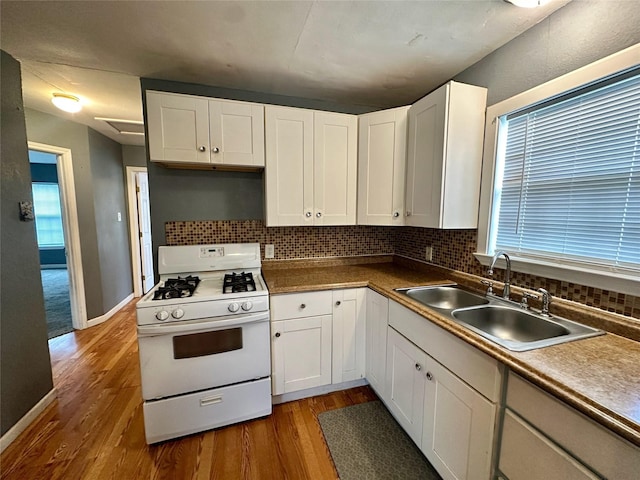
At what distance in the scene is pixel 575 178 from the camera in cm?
127

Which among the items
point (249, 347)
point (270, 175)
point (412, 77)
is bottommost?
point (249, 347)

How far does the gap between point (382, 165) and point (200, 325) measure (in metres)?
1.69

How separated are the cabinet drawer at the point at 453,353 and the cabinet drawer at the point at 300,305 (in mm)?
500

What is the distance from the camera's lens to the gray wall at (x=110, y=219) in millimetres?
3225

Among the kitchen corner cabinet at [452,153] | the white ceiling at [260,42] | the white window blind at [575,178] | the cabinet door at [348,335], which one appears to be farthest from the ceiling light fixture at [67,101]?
the white window blind at [575,178]

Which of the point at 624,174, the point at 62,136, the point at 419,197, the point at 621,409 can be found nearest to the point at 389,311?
the point at 419,197

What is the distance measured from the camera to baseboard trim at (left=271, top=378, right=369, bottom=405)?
1913 millimetres

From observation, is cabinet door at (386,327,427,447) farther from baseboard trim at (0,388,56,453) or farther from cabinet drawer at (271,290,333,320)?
baseboard trim at (0,388,56,453)

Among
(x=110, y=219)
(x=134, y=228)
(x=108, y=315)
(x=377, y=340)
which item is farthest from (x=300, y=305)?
(x=134, y=228)

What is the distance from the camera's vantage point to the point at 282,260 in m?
2.34

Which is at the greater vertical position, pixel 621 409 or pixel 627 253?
pixel 627 253

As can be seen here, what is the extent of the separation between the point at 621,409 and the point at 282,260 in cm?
202

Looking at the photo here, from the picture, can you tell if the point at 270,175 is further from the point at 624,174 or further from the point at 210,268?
the point at 624,174

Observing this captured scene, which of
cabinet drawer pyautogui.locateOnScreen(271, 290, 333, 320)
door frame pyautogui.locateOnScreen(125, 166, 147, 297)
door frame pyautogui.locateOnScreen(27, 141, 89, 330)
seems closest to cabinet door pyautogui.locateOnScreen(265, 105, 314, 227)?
cabinet drawer pyautogui.locateOnScreen(271, 290, 333, 320)
